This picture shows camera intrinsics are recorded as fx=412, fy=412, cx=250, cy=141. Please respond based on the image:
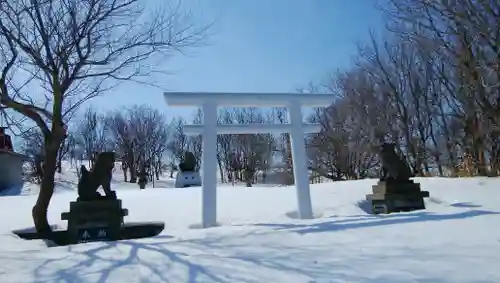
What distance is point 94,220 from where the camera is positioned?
6.45 meters

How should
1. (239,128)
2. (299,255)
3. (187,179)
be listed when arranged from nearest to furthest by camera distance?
(299,255) < (239,128) < (187,179)

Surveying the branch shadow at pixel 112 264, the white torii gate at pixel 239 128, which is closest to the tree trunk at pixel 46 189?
the white torii gate at pixel 239 128

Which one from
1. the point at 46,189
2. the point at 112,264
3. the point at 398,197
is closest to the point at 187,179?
the point at 46,189

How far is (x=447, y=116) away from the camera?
19141mm

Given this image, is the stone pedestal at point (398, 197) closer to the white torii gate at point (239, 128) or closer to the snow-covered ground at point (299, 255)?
the white torii gate at point (239, 128)

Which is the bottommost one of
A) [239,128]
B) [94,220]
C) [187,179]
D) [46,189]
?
[94,220]

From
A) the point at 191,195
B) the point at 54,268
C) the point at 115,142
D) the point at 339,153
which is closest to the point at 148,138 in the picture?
the point at 115,142

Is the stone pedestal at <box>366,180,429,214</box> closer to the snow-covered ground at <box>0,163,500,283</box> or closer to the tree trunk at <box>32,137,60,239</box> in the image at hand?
the snow-covered ground at <box>0,163,500,283</box>

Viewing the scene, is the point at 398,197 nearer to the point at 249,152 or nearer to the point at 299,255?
the point at 299,255

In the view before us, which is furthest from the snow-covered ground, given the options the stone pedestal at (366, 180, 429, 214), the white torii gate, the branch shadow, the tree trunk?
the stone pedestal at (366, 180, 429, 214)

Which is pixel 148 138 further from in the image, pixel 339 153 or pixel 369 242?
pixel 369 242

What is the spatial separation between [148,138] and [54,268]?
32166mm

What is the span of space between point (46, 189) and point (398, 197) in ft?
20.1

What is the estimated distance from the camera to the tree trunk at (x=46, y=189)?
6.72 meters
